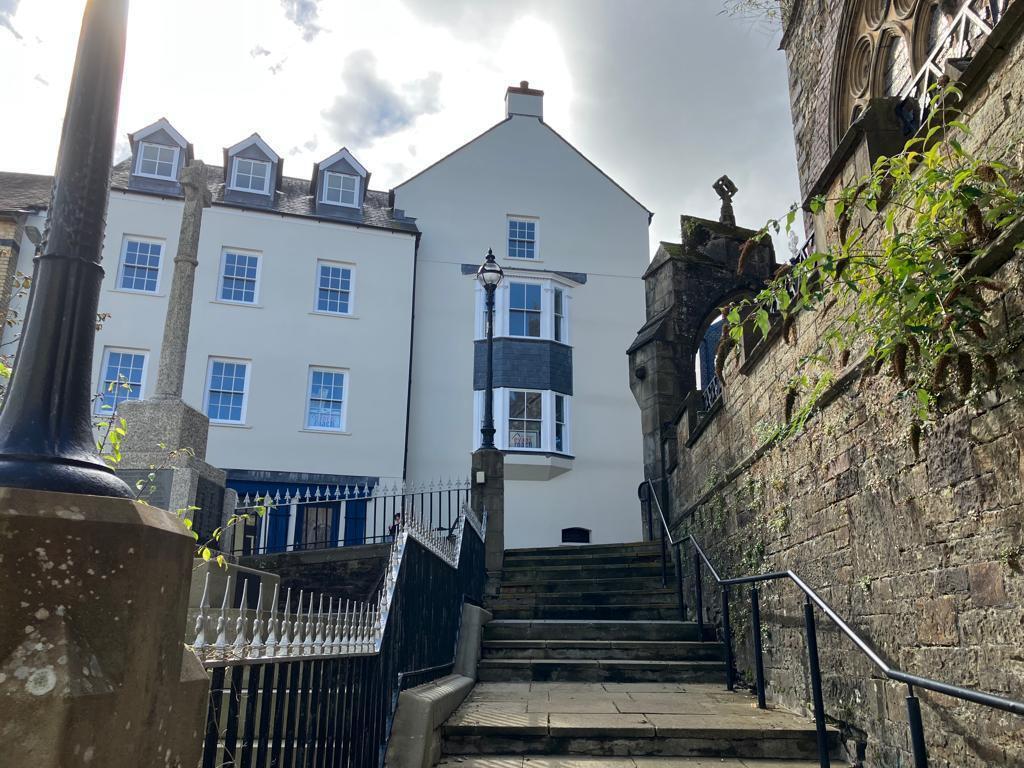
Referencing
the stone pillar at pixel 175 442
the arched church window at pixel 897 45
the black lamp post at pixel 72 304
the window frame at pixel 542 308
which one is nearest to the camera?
the black lamp post at pixel 72 304

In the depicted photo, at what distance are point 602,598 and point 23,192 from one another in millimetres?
18727

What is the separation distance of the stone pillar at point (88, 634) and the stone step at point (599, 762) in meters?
3.70

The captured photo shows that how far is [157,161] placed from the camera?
20.4 m

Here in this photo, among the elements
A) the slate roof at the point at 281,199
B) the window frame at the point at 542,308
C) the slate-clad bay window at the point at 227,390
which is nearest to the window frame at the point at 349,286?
the slate roof at the point at 281,199

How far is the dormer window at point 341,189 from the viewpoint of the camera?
2122cm

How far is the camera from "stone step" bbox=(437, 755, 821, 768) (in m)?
5.01

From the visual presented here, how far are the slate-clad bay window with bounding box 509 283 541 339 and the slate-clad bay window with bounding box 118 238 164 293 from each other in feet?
28.9

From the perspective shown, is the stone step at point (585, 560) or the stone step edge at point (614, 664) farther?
the stone step at point (585, 560)

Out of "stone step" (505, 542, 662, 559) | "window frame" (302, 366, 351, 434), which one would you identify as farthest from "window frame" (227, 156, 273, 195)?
"stone step" (505, 542, 662, 559)

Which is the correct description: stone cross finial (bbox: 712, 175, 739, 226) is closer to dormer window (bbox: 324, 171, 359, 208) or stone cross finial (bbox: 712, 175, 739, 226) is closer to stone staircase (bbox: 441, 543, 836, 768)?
stone staircase (bbox: 441, 543, 836, 768)

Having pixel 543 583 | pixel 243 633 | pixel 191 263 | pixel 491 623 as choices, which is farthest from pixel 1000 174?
pixel 191 263

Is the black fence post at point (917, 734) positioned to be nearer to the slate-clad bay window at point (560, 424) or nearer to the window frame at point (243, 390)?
the slate-clad bay window at point (560, 424)

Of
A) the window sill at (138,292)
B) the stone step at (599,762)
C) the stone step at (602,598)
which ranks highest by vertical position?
the window sill at (138,292)

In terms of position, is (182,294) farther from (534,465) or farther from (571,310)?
(571,310)
